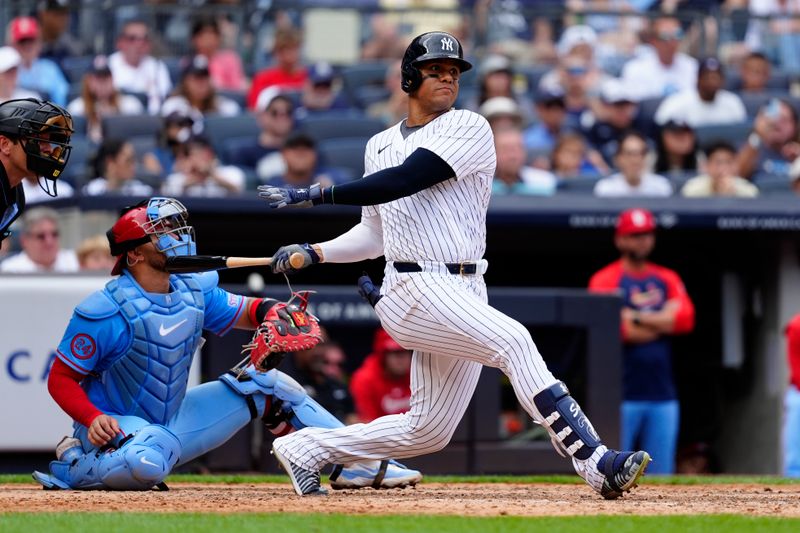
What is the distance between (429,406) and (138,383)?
1079 millimetres

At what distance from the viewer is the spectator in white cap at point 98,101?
32.2 feet

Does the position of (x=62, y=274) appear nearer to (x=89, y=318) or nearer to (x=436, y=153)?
(x=89, y=318)

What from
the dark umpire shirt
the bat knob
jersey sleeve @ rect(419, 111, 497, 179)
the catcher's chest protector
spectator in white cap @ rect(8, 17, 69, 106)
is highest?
spectator in white cap @ rect(8, 17, 69, 106)

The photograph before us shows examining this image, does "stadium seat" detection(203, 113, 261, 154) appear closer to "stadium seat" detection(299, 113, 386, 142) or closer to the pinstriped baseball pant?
"stadium seat" detection(299, 113, 386, 142)

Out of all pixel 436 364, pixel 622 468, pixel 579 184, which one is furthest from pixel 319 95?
pixel 622 468

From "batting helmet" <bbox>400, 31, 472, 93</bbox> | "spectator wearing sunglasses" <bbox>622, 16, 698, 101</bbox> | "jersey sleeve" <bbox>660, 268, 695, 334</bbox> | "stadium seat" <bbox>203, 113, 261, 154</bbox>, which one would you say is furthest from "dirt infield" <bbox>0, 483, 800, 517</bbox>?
"spectator wearing sunglasses" <bbox>622, 16, 698, 101</bbox>

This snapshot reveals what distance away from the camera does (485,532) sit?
410cm

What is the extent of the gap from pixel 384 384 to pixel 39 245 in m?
2.07

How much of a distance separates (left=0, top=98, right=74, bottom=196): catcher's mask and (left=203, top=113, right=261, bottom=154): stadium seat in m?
4.82

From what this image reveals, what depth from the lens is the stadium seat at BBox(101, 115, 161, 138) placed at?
991 centimetres

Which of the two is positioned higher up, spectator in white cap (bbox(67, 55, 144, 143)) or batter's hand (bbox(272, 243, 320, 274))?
spectator in white cap (bbox(67, 55, 144, 143))

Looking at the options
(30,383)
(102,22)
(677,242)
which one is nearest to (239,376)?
(30,383)

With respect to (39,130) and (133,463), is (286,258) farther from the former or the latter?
(39,130)

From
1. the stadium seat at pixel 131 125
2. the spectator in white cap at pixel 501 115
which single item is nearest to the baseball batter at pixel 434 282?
the spectator in white cap at pixel 501 115
